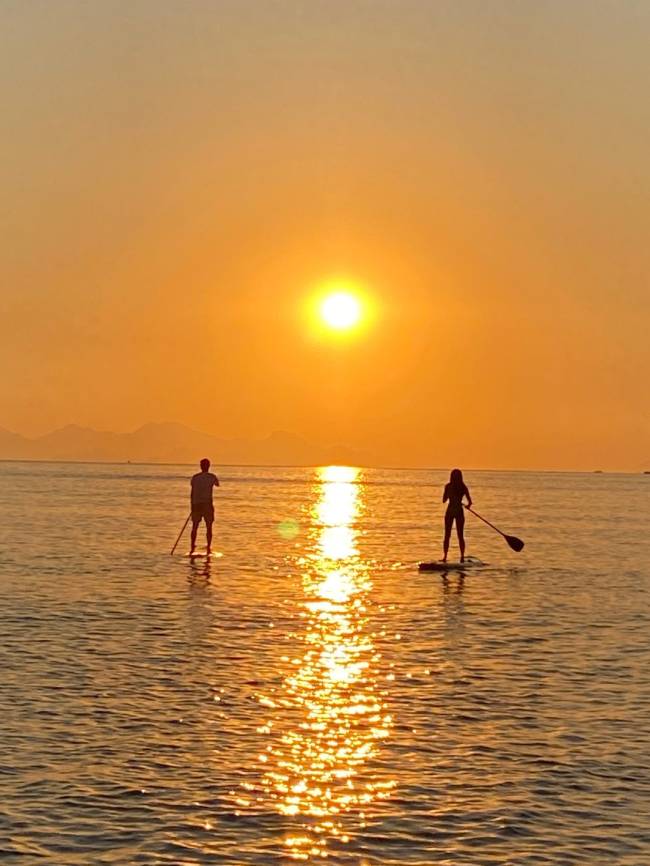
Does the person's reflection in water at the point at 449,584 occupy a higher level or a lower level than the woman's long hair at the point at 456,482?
lower

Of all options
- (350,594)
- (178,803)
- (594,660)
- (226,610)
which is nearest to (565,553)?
(350,594)

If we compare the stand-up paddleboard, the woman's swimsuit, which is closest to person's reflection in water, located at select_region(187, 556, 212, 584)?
the stand-up paddleboard

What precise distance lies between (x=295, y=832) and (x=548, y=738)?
433 centimetres

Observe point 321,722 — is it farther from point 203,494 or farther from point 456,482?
point 203,494

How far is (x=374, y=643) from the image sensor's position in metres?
19.1

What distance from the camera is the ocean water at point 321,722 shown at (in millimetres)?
9305

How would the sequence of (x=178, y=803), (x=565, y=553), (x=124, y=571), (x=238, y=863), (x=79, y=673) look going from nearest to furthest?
(x=238, y=863) < (x=178, y=803) < (x=79, y=673) < (x=124, y=571) < (x=565, y=553)

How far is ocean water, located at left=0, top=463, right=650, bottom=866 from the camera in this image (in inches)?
366

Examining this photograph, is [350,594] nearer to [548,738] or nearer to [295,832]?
[548,738]

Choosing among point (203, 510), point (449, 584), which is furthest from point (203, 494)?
point (449, 584)

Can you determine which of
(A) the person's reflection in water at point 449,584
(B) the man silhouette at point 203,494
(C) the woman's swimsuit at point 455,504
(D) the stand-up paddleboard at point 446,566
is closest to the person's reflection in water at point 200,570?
(B) the man silhouette at point 203,494

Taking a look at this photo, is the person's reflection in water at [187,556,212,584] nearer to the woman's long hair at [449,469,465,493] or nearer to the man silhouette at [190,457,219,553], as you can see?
the man silhouette at [190,457,219,553]

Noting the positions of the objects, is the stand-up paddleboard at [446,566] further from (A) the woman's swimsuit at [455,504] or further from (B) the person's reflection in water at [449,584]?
(A) the woman's swimsuit at [455,504]

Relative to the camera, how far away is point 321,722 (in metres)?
13.1
